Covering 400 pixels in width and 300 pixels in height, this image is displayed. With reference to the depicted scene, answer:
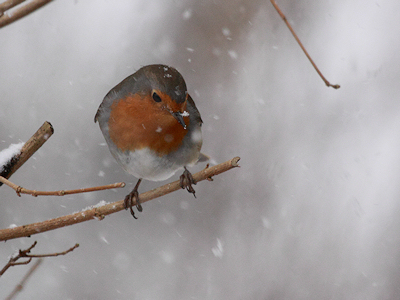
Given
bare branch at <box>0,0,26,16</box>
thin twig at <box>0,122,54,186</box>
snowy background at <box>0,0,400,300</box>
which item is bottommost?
snowy background at <box>0,0,400,300</box>

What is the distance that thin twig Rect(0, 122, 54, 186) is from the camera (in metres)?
0.95

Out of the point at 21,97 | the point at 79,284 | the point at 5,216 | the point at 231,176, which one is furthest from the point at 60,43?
the point at 79,284

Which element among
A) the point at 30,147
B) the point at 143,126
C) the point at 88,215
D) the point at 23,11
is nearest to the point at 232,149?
the point at 143,126

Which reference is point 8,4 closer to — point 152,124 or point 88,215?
point 88,215

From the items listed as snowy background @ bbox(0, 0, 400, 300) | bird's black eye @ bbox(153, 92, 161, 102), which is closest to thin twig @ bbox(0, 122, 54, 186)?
bird's black eye @ bbox(153, 92, 161, 102)

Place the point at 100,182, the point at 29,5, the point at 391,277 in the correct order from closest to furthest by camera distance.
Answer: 1. the point at 29,5
2. the point at 100,182
3. the point at 391,277

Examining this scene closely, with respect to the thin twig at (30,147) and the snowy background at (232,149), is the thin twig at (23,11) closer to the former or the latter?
the thin twig at (30,147)

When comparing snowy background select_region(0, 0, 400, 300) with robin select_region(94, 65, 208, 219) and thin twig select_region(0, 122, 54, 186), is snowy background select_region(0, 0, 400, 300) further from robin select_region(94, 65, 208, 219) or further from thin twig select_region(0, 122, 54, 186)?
thin twig select_region(0, 122, 54, 186)

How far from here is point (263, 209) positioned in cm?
405

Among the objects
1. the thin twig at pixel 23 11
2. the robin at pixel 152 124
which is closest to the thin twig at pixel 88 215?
the robin at pixel 152 124

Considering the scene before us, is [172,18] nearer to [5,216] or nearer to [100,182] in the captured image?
[100,182]

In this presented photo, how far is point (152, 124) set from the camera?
5.02ft

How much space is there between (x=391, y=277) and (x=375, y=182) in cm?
97

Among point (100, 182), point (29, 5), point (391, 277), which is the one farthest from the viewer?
point (391, 277)
